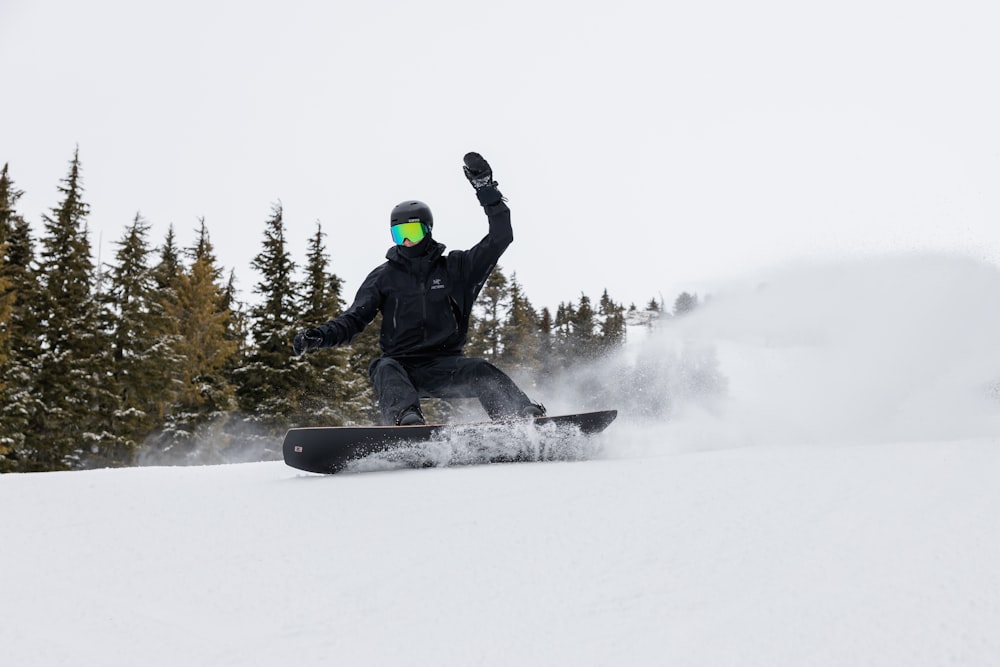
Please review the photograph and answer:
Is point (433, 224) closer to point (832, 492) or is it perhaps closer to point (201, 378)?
point (832, 492)

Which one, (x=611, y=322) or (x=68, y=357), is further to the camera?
(x=611, y=322)

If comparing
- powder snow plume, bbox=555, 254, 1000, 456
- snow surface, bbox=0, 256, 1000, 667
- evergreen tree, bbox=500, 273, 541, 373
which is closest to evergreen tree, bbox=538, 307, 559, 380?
evergreen tree, bbox=500, 273, 541, 373

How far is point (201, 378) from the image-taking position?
2566 cm

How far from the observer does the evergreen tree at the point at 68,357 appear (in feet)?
62.7

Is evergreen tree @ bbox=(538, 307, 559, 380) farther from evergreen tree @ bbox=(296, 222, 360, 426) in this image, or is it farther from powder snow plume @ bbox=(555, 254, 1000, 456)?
powder snow plume @ bbox=(555, 254, 1000, 456)

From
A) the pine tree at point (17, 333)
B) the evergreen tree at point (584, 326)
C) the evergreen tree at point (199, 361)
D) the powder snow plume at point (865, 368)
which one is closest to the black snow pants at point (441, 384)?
the powder snow plume at point (865, 368)

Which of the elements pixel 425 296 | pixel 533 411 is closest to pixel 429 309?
pixel 425 296

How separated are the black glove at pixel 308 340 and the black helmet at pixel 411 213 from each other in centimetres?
112

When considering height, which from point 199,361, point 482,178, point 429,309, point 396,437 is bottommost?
point 396,437

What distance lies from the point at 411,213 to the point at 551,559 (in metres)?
3.71

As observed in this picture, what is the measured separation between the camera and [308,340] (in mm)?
4848

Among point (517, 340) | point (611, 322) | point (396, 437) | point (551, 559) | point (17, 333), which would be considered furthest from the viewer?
point (611, 322)

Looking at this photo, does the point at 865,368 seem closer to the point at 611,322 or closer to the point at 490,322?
the point at 490,322

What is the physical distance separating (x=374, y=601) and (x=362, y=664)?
0.36 meters
